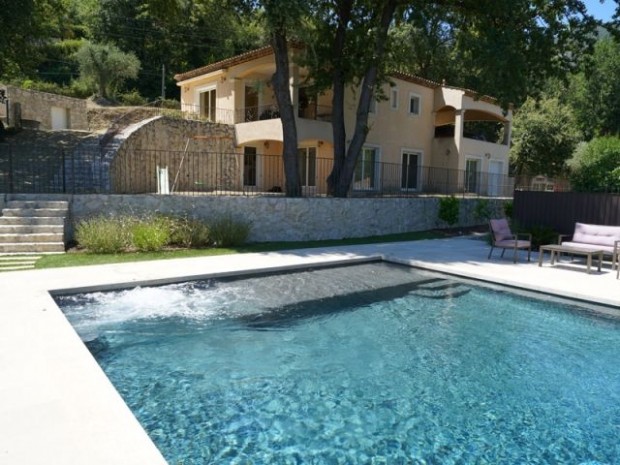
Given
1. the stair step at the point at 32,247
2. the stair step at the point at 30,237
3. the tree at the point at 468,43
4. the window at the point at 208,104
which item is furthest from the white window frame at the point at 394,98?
the stair step at the point at 32,247

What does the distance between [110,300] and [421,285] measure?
19.6 ft

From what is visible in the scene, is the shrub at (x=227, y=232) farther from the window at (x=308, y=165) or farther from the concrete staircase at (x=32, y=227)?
the window at (x=308, y=165)

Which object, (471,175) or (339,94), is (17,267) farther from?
(471,175)

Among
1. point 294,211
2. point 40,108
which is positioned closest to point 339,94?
point 294,211

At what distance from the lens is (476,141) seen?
27.5m

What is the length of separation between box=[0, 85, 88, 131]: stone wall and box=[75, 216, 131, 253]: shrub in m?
17.7

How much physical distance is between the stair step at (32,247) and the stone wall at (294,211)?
1357 mm

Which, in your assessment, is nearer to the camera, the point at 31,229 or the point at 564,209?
the point at 31,229

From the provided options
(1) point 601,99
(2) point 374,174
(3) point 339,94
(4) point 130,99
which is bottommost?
(2) point 374,174

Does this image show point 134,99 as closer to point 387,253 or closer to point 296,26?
point 296,26

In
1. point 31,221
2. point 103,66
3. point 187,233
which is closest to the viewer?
point 31,221

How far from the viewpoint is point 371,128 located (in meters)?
23.4

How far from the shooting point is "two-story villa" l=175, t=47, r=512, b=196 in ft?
70.5

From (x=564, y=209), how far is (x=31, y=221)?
1460 cm
